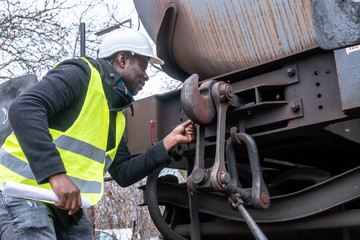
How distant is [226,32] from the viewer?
263 centimetres

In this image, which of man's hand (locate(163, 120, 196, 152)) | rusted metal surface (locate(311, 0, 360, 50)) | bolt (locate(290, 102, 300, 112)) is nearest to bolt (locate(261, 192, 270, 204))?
bolt (locate(290, 102, 300, 112))

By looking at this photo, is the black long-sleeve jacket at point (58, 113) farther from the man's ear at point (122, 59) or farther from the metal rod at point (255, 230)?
the metal rod at point (255, 230)

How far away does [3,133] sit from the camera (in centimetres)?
406

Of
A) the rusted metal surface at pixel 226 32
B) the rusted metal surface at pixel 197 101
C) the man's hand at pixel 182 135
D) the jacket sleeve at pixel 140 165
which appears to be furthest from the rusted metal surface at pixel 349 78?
the jacket sleeve at pixel 140 165

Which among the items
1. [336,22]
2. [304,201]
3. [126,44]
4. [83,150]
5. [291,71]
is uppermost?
[126,44]

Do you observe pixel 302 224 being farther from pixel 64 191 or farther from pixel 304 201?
pixel 64 191

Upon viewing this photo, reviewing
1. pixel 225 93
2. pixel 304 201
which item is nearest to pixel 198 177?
pixel 225 93

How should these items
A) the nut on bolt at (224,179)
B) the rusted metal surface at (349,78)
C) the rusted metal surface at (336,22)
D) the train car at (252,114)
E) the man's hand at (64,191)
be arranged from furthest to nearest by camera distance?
the train car at (252,114)
the nut on bolt at (224,179)
the rusted metal surface at (349,78)
the man's hand at (64,191)
the rusted metal surface at (336,22)

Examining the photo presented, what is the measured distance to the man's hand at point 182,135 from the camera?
2.65 meters

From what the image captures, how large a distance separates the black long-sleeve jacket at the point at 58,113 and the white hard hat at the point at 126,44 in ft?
0.84

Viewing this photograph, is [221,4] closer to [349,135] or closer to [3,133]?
[349,135]

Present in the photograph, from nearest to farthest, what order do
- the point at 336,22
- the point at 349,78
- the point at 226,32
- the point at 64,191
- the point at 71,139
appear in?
the point at 336,22, the point at 64,191, the point at 349,78, the point at 71,139, the point at 226,32

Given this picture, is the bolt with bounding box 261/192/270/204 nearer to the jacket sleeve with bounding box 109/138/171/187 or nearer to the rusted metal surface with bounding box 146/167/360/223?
the rusted metal surface with bounding box 146/167/360/223

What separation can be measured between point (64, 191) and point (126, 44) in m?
1.17
